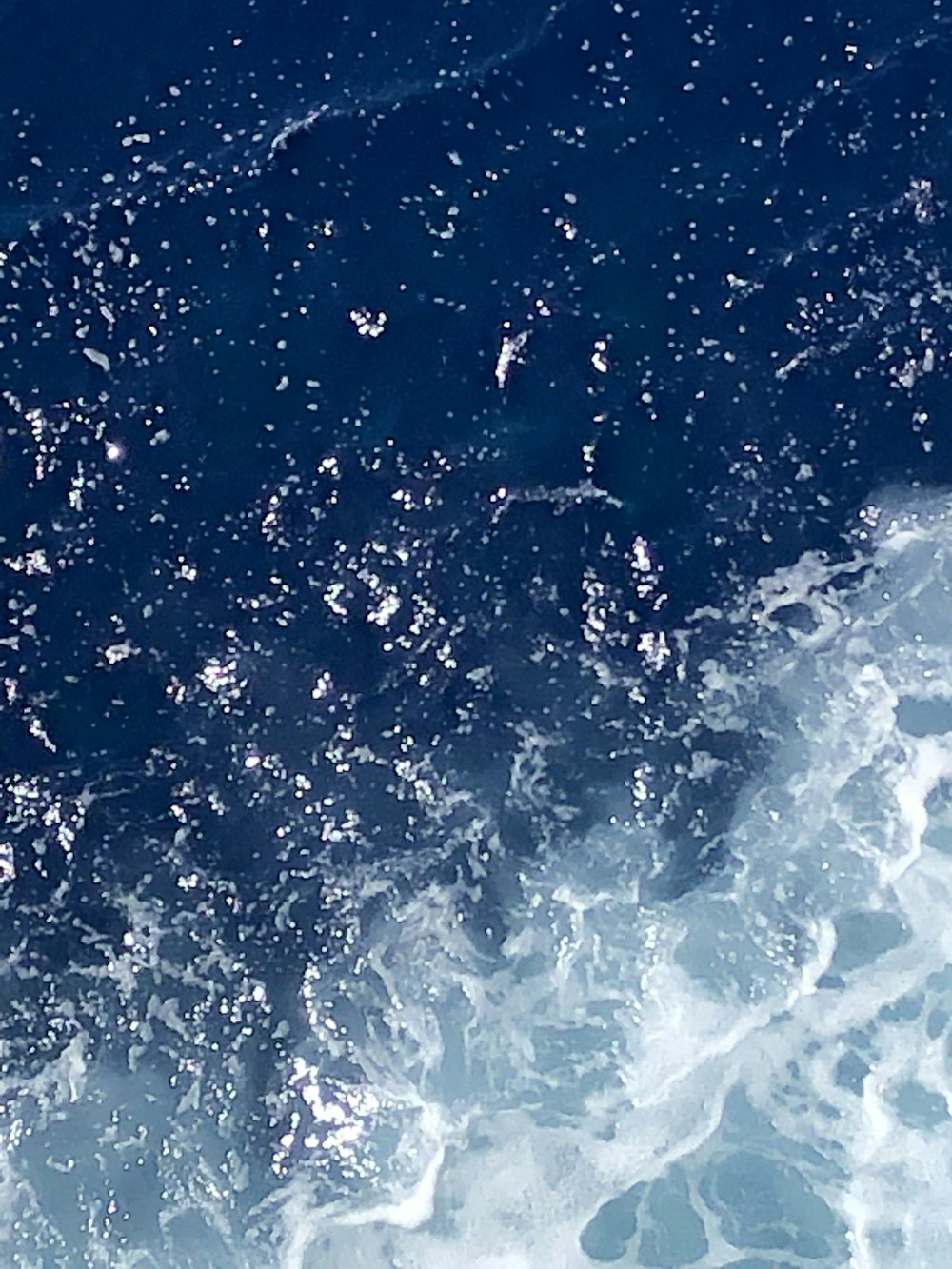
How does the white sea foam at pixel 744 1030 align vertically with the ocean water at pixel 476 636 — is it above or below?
below

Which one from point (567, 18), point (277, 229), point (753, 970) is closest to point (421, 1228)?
point (753, 970)

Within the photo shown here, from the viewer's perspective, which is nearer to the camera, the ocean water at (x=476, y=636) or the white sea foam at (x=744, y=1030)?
the white sea foam at (x=744, y=1030)

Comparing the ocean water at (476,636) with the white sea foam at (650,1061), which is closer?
the white sea foam at (650,1061)

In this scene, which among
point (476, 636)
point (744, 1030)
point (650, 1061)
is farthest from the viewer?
point (476, 636)

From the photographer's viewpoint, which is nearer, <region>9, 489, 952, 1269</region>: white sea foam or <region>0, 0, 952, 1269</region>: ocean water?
<region>9, 489, 952, 1269</region>: white sea foam

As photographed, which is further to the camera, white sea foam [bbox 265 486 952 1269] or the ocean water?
the ocean water

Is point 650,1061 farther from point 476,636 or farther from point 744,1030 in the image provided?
point 476,636

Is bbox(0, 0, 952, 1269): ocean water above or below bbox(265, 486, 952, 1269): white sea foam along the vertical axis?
above

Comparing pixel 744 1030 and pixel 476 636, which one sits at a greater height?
pixel 476 636

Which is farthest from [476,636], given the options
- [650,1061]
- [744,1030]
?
[744,1030]
